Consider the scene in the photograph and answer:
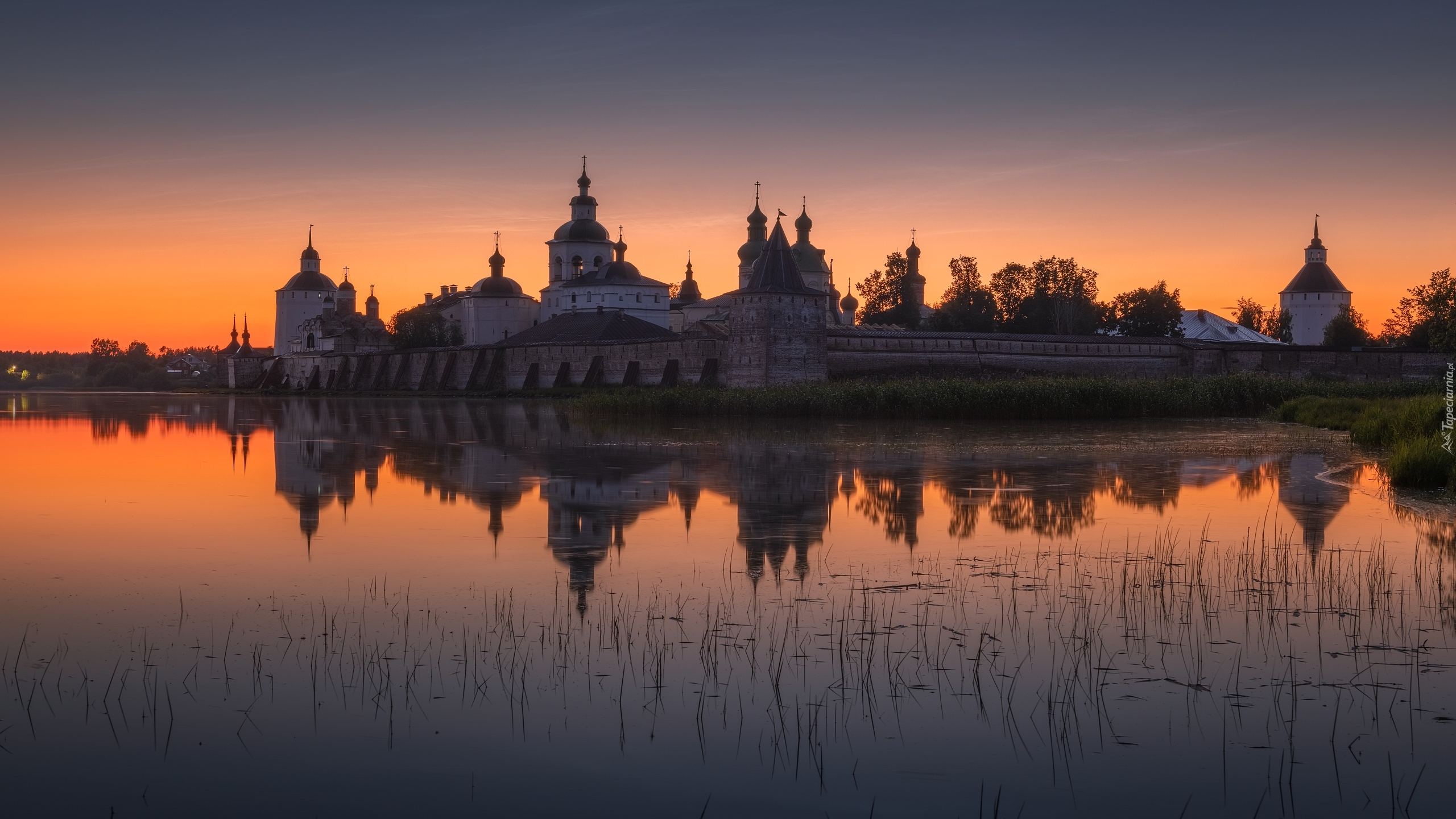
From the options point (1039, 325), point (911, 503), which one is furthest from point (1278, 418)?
point (1039, 325)

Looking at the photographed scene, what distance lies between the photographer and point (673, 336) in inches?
1452

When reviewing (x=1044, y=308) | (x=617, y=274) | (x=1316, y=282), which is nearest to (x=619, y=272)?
(x=617, y=274)

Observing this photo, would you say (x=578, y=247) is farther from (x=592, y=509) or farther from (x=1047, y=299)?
(x=592, y=509)

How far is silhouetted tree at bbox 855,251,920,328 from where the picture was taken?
56.5 meters

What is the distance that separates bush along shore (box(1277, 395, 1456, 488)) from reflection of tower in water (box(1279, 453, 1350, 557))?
1.57 ft

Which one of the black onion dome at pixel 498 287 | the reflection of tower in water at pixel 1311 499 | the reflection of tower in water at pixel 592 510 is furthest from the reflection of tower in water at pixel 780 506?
the black onion dome at pixel 498 287

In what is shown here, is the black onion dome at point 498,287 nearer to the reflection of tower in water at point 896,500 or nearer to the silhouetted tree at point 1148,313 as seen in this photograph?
the silhouetted tree at point 1148,313

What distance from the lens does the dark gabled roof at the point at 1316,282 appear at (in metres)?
65.9

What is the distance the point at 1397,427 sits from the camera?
42.8 feet

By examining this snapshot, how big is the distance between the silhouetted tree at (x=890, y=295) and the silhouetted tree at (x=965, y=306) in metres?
1.46

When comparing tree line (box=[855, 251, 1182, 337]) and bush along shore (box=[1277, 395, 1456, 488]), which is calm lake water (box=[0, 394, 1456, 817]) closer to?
bush along shore (box=[1277, 395, 1456, 488])

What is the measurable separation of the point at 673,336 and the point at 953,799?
33.8m

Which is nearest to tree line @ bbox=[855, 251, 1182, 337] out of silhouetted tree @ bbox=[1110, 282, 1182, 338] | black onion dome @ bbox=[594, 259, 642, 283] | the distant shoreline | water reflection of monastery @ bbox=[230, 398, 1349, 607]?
silhouetted tree @ bbox=[1110, 282, 1182, 338]

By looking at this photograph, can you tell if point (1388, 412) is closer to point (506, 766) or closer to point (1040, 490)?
point (1040, 490)
